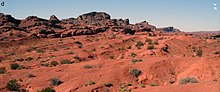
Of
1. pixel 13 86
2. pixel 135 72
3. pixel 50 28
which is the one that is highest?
pixel 50 28

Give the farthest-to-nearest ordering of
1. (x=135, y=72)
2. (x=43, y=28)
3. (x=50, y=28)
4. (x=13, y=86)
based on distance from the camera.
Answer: (x=50, y=28) < (x=43, y=28) < (x=135, y=72) < (x=13, y=86)

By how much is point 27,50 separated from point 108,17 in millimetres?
48216

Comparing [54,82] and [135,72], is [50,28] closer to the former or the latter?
[54,82]

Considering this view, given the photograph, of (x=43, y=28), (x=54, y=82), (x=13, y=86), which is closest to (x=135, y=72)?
(x=54, y=82)

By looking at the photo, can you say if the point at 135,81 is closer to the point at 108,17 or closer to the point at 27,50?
the point at 27,50

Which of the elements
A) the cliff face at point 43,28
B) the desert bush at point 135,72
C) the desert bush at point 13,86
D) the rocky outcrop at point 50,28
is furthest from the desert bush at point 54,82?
the rocky outcrop at point 50,28

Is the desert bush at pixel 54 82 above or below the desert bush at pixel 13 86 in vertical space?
above

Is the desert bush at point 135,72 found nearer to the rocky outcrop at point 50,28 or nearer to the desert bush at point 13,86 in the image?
the desert bush at point 13,86

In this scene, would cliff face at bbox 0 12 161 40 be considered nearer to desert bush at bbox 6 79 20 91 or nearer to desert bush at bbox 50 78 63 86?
desert bush at bbox 6 79 20 91

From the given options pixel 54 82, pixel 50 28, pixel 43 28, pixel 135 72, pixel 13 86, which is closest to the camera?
pixel 13 86

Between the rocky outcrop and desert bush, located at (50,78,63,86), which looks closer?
desert bush, located at (50,78,63,86)

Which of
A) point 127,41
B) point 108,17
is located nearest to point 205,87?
point 127,41

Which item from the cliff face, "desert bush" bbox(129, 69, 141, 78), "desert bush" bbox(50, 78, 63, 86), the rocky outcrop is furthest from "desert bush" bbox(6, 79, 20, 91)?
the rocky outcrop

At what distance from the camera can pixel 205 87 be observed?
12.4m
